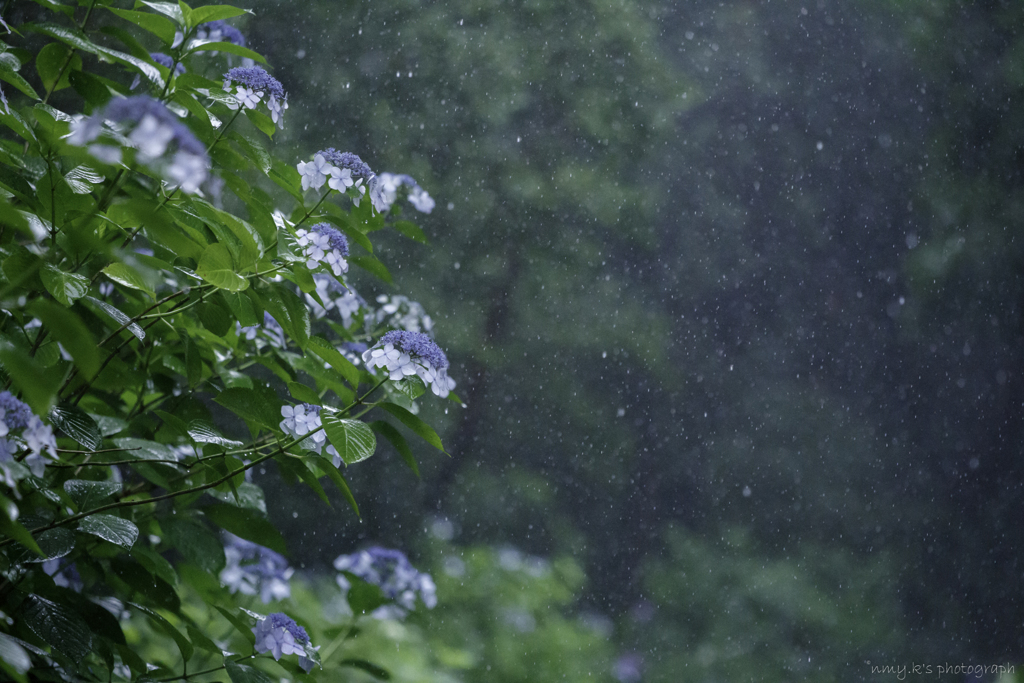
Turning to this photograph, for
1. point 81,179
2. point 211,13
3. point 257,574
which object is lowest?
point 257,574

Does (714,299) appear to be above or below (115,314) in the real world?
below

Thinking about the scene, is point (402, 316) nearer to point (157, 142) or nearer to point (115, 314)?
point (115, 314)

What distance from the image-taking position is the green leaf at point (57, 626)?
544mm

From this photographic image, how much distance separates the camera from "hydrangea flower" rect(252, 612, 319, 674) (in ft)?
2.20

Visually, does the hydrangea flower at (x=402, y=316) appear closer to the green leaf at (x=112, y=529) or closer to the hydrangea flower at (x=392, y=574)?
the hydrangea flower at (x=392, y=574)

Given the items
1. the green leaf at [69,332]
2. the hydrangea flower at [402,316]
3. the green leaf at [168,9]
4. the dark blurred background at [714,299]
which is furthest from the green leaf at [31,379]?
the dark blurred background at [714,299]

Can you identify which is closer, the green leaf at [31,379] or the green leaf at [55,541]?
the green leaf at [31,379]

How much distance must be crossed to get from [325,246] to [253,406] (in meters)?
0.12

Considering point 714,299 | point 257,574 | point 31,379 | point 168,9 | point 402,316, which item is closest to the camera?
point 31,379

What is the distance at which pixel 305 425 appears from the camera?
60 centimetres

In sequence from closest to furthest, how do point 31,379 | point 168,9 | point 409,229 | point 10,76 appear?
point 31,379 < point 10,76 < point 168,9 < point 409,229

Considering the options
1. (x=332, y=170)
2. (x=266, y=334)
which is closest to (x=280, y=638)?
(x=266, y=334)

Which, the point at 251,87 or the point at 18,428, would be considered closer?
the point at 18,428

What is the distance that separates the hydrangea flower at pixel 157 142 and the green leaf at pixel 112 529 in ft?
1.00
